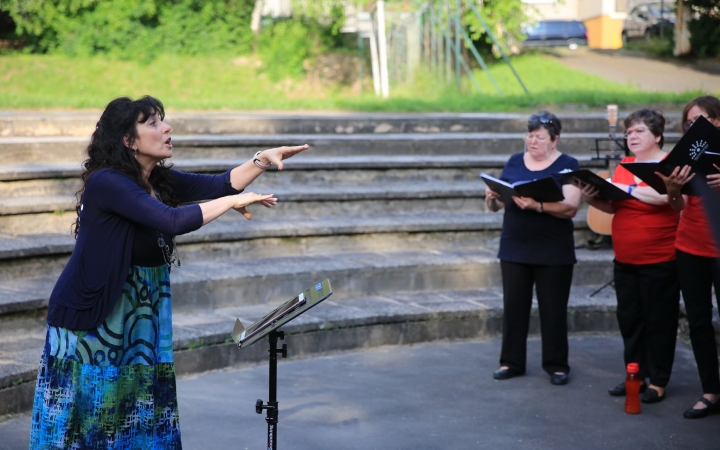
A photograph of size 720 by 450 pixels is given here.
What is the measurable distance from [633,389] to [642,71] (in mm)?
17076

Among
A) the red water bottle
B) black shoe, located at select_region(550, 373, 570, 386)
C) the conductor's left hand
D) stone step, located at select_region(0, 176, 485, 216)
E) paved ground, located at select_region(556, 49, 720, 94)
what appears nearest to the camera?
the conductor's left hand

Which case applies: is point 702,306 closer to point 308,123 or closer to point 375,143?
point 375,143

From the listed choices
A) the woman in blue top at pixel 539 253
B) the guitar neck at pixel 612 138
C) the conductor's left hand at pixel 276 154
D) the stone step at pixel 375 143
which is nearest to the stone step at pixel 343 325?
the woman in blue top at pixel 539 253

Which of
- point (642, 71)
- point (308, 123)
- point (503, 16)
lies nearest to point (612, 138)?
point (308, 123)

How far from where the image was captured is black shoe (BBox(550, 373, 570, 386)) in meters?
5.93

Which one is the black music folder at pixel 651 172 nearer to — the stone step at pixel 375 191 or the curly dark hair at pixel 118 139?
the curly dark hair at pixel 118 139

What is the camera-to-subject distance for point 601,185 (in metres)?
5.41

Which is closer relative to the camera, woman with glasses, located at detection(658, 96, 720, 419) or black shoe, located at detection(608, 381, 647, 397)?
woman with glasses, located at detection(658, 96, 720, 419)

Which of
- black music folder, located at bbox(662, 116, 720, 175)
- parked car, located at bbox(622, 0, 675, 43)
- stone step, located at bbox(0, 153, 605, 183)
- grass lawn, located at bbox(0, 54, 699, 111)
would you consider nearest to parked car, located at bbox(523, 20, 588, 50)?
parked car, located at bbox(622, 0, 675, 43)

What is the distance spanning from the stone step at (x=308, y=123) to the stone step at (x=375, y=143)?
0.60 feet

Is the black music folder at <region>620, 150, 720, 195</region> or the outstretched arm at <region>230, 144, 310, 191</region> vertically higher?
the outstretched arm at <region>230, 144, 310, 191</region>

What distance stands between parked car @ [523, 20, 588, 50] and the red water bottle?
26.3m

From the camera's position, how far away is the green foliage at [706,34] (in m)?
21.4

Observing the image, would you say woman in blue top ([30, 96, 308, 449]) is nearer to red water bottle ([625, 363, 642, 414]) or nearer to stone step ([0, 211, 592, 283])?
red water bottle ([625, 363, 642, 414])
